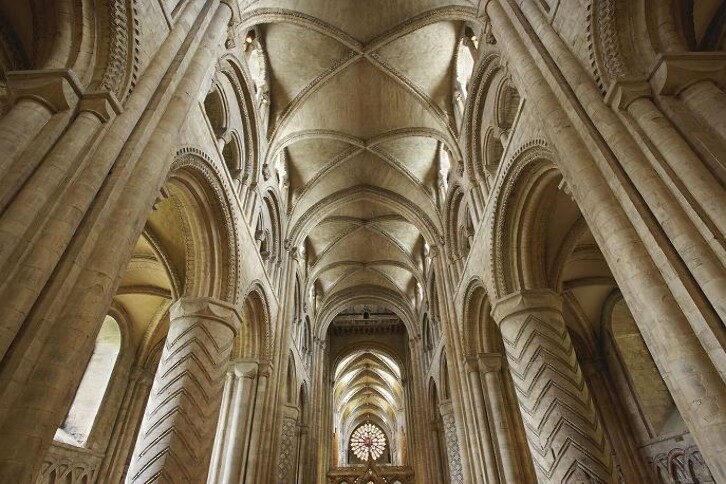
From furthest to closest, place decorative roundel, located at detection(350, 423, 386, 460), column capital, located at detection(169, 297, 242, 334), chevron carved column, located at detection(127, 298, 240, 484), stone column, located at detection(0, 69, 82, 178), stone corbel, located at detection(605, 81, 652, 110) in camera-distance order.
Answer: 1. decorative roundel, located at detection(350, 423, 386, 460)
2. column capital, located at detection(169, 297, 242, 334)
3. chevron carved column, located at detection(127, 298, 240, 484)
4. stone corbel, located at detection(605, 81, 652, 110)
5. stone column, located at detection(0, 69, 82, 178)

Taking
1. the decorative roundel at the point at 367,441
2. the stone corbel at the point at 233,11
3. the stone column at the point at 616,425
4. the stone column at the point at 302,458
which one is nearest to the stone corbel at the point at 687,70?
the stone corbel at the point at 233,11

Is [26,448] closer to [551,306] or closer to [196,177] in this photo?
[196,177]

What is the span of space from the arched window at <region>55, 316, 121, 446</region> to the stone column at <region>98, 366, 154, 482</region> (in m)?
0.73

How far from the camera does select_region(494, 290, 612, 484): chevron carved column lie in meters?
5.92

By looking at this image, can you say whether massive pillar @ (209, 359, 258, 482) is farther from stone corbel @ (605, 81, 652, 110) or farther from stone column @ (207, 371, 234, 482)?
stone corbel @ (605, 81, 652, 110)

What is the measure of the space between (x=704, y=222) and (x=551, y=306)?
4.15m

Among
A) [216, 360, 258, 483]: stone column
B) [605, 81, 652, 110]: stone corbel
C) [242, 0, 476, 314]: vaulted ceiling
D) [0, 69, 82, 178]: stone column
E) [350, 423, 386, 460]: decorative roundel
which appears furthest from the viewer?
[350, 423, 386, 460]: decorative roundel

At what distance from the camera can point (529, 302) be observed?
294 inches

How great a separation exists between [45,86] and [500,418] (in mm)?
9510

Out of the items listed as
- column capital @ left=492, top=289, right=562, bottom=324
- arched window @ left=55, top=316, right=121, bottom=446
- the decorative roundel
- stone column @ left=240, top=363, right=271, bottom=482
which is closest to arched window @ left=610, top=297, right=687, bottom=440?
column capital @ left=492, top=289, right=562, bottom=324

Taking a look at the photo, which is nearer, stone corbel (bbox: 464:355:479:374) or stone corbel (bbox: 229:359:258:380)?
stone corbel (bbox: 229:359:258:380)

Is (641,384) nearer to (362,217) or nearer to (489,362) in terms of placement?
(489,362)

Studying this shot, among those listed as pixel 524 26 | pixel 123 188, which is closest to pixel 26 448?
pixel 123 188

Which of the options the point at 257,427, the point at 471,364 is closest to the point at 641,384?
the point at 471,364
